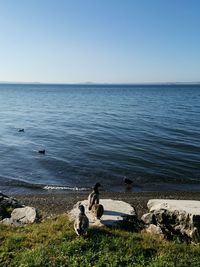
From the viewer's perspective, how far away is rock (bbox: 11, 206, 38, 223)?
14496 mm

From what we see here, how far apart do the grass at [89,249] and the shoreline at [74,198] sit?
777 cm

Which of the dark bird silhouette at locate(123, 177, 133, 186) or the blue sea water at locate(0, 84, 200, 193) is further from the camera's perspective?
the blue sea water at locate(0, 84, 200, 193)

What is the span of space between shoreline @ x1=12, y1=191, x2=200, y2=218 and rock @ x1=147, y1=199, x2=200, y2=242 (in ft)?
15.9

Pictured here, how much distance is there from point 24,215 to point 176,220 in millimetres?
6433

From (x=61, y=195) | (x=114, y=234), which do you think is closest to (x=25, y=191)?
(x=61, y=195)

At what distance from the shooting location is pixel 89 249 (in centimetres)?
1118

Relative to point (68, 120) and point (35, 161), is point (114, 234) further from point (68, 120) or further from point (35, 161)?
point (68, 120)

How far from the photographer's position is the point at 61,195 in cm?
2373

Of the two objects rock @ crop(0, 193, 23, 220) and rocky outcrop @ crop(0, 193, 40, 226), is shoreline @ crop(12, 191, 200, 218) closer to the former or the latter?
rock @ crop(0, 193, 23, 220)

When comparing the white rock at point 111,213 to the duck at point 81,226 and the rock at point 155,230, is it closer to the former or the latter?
the rock at point 155,230

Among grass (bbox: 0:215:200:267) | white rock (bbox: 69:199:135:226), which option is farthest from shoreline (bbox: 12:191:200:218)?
grass (bbox: 0:215:200:267)

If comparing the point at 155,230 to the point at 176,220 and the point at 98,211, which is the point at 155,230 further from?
the point at 98,211

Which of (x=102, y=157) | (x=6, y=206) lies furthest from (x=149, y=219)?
(x=102, y=157)

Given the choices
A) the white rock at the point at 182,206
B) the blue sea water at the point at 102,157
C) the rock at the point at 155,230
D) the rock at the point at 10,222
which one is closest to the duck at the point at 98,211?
the rock at the point at 155,230
